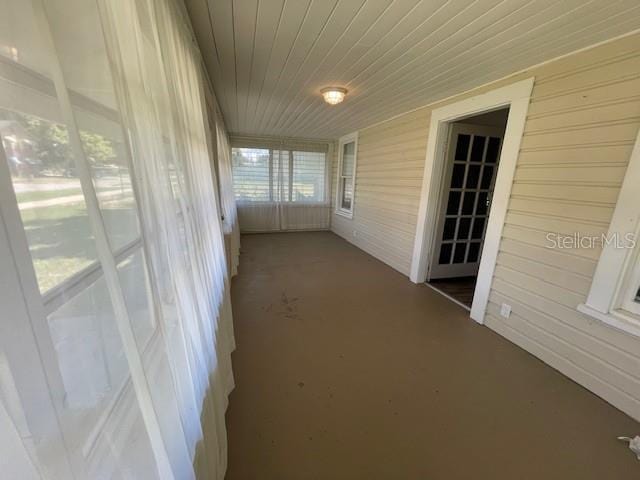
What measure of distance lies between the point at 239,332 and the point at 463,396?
1.84 meters

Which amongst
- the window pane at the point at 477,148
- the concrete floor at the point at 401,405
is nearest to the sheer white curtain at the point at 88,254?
the concrete floor at the point at 401,405

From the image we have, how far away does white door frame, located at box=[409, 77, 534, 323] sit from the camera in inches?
A: 86.9

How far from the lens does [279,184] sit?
20.4ft

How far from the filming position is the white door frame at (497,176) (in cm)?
221

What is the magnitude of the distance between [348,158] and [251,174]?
2.24 m

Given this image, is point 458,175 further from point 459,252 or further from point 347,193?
point 347,193

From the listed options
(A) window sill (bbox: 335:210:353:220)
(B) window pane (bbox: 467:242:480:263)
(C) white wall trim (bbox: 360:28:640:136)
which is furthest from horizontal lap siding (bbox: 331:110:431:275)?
(B) window pane (bbox: 467:242:480:263)

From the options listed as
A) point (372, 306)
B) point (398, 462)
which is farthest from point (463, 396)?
point (372, 306)

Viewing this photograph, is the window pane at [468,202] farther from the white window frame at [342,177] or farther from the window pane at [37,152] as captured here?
the window pane at [37,152]

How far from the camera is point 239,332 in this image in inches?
94.9

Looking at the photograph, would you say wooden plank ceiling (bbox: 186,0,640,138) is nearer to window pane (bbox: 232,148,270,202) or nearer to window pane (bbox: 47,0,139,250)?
window pane (bbox: 47,0,139,250)

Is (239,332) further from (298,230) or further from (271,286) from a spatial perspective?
(298,230)

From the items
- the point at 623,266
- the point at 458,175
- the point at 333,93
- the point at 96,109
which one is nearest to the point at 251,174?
the point at 333,93

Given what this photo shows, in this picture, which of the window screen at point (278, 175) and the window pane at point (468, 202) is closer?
the window pane at point (468, 202)
